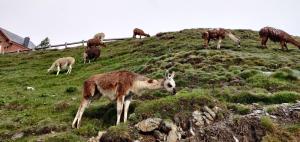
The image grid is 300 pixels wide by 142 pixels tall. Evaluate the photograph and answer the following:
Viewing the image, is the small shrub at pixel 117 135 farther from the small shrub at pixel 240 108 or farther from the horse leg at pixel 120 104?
the small shrub at pixel 240 108

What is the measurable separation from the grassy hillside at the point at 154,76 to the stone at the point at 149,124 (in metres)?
0.54

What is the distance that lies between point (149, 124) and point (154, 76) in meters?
10.2

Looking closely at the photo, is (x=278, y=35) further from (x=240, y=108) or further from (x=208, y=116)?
(x=208, y=116)

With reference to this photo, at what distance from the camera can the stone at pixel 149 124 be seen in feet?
56.8

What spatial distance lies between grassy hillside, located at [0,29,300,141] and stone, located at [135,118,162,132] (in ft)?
1.76

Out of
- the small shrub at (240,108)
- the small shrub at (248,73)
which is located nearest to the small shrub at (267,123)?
the small shrub at (240,108)

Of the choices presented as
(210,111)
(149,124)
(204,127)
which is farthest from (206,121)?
(149,124)

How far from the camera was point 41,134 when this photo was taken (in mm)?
20219

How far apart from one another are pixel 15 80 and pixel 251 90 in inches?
866

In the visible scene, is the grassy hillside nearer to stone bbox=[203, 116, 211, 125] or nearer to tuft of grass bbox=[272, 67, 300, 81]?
tuft of grass bbox=[272, 67, 300, 81]

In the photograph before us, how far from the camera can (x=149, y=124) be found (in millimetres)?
17469

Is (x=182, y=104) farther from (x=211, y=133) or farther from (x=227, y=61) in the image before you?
(x=227, y=61)

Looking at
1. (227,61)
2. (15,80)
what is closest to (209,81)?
(227,61)

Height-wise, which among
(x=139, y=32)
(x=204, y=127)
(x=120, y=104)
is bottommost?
(x=204, y=127)
